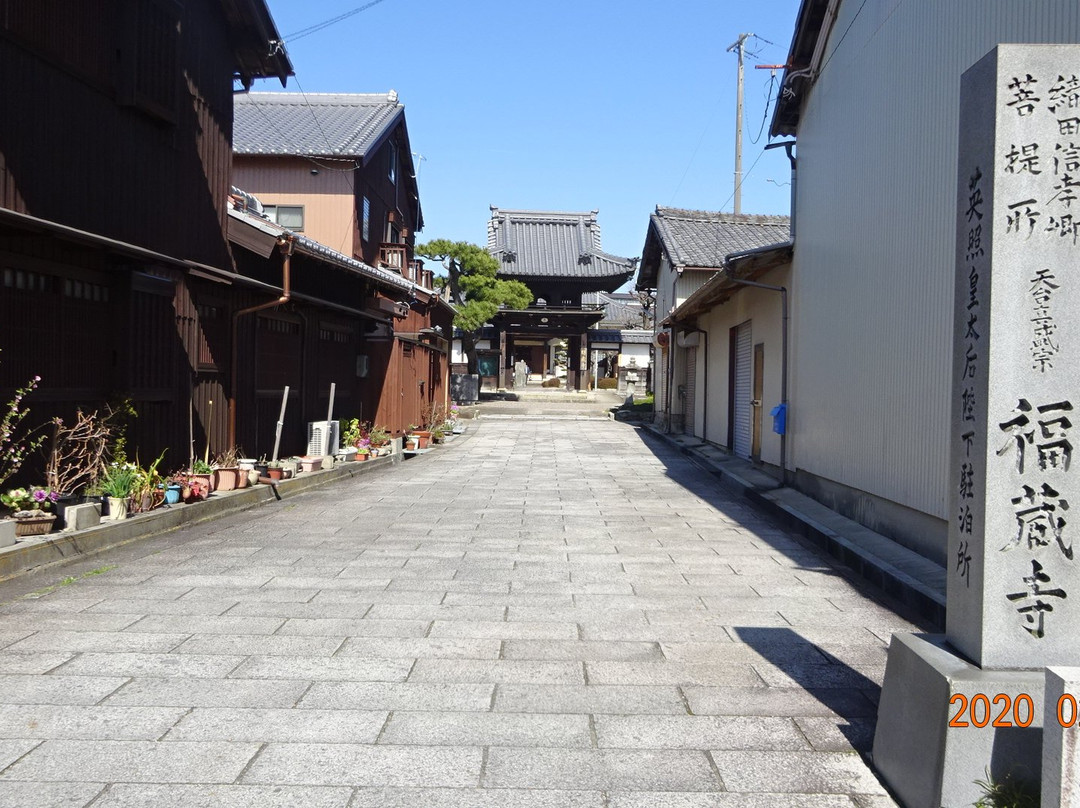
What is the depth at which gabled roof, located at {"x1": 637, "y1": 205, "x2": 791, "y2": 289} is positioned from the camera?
2809 centimetres

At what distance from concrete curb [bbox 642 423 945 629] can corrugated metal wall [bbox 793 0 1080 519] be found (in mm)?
505

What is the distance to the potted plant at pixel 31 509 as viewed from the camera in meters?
7.31

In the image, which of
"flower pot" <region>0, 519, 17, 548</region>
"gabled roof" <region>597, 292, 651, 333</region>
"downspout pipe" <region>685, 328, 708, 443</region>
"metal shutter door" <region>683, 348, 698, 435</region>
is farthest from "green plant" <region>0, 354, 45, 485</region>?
"gabled roof" <region>597, 292, 651, 333</region>

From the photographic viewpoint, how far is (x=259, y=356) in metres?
13.2

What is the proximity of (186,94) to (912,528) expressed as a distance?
1022 cm

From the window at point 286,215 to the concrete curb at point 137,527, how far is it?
425 inches

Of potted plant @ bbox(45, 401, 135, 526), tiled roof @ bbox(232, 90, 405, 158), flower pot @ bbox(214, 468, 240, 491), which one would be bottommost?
flower pot @ bbox(214, 468, 240, 491)

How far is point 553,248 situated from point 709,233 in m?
16.5

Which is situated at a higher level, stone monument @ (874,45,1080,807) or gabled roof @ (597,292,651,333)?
gabled roof @ (597,292,651,333)

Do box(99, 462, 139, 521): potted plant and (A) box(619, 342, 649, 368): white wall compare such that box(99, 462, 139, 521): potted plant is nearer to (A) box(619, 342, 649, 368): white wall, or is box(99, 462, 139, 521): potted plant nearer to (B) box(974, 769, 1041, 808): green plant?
(B) box(974, 769, 1041, 808): green plant

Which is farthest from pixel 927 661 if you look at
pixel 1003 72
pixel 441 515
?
pixel 441 515

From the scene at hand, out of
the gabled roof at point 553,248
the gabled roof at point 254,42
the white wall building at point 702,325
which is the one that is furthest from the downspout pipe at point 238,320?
the gabled roof at point 553,248

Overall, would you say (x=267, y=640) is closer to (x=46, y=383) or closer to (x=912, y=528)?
(x=46, y=383)

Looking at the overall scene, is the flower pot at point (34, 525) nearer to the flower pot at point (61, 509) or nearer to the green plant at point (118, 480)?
the flower pot at point (61, 509)
